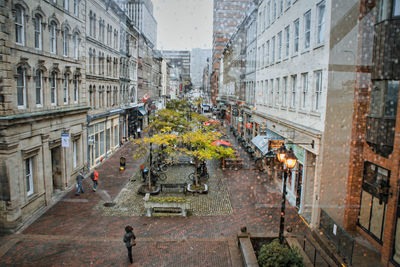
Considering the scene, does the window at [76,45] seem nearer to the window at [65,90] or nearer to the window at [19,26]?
the window at [65,90]

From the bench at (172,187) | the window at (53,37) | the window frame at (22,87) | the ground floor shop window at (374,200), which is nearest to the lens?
the ground floor shop window at (374,200)

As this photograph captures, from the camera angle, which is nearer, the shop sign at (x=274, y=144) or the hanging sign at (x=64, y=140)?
the hanging sign at (x=64, y=140)

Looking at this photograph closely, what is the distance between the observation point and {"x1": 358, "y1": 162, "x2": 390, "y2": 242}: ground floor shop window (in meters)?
9.42

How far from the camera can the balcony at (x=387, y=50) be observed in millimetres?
8062

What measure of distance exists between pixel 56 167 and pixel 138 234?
7.91 metres

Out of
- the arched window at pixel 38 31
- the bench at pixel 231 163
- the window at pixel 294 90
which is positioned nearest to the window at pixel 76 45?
the arched window at pixel 38 31

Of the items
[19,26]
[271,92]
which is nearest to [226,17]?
[271,92]

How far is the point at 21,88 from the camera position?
13.1m

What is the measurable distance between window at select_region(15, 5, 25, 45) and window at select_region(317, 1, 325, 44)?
1244 cm

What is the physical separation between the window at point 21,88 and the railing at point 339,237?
1304 cm

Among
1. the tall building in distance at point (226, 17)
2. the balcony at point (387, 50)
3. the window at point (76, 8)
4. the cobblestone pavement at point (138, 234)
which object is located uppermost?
the tall building in distance at point (226, 17)

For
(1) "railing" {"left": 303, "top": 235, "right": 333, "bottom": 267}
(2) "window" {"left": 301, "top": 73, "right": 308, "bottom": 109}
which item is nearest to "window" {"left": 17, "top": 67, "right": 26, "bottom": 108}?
(1) "railing" {"left": 303, "top": 235, "right": 333, "bottom": 267}

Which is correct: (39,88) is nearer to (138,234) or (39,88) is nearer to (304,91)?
(138,234)

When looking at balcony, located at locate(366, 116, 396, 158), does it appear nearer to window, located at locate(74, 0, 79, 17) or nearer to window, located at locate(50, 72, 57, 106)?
window, located at locate(50, 72, 57, 106)
